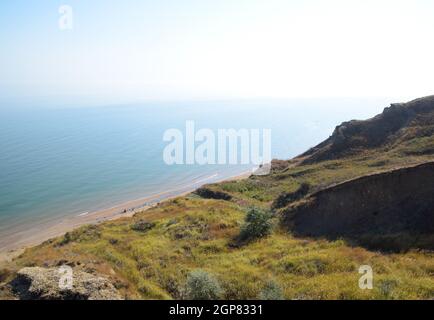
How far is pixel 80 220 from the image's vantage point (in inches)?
2301

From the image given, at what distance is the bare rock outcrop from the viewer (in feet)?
45.6

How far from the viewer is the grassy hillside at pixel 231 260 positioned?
14117 mm

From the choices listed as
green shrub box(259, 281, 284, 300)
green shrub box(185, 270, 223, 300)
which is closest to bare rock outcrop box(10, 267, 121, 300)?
green shrub box(185, 270, 223, 300)

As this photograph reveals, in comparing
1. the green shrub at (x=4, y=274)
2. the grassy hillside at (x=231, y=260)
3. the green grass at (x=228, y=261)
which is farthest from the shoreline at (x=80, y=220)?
the green shrub at (x=4, y=274)

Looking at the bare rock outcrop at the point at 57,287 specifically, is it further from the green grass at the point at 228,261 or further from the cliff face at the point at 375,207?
the cliff face at the point at 375,207

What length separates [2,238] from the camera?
166 ft

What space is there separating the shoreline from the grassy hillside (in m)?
20.3

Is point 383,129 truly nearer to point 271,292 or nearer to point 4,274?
point 271,292

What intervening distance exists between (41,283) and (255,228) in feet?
40.7

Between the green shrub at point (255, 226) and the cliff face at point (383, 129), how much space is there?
862 inches

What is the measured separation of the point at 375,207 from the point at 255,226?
6.80 meters

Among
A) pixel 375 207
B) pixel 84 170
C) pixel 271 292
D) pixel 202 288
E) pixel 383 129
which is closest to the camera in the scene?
pixel 271 292

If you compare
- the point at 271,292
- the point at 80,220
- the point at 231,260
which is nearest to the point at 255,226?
the point at 231,260

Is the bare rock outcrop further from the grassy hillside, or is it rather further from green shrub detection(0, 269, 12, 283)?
green shrub detection(0, 269, 12, 283)
